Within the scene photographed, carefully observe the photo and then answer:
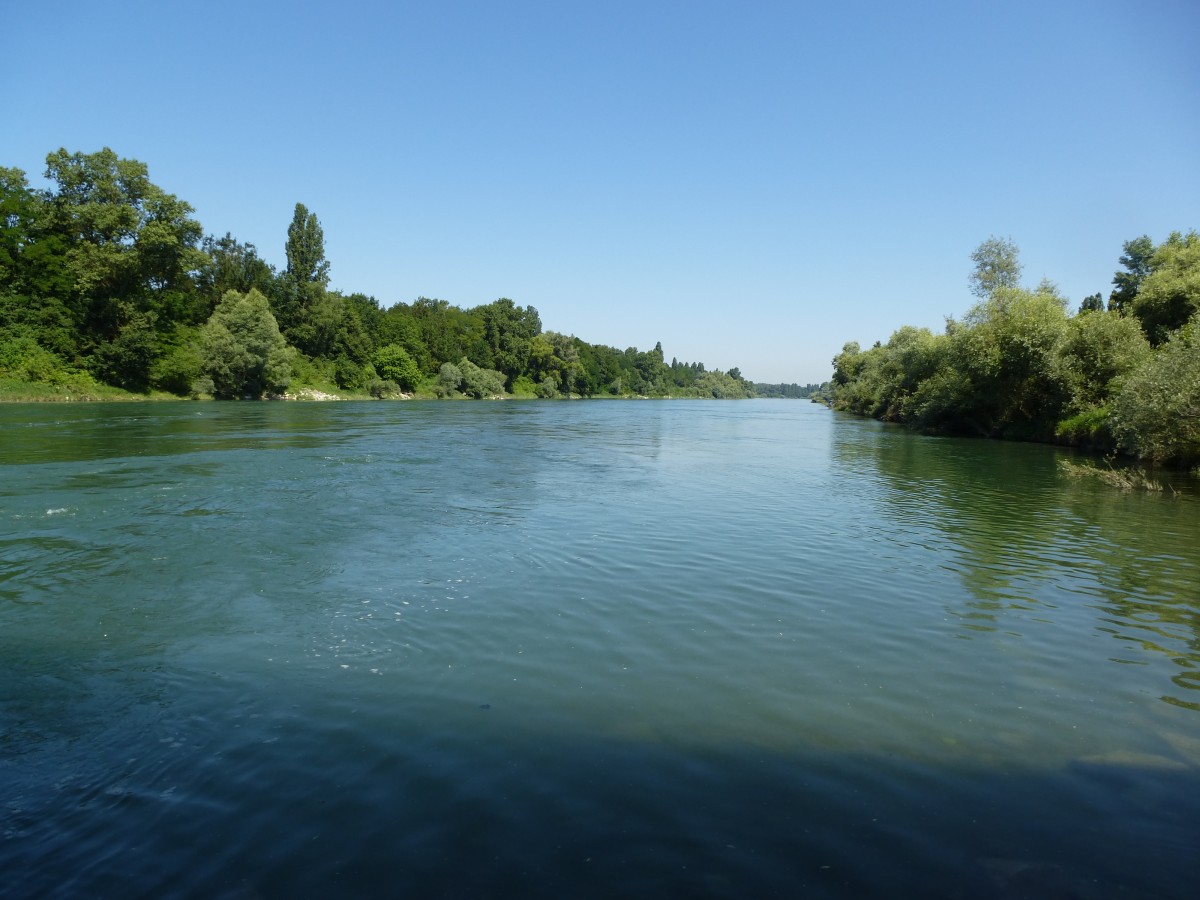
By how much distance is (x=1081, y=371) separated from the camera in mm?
37594

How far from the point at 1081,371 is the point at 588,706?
41305 mm

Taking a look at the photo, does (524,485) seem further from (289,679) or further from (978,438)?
(978,438)

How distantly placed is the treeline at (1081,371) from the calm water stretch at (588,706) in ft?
40.0

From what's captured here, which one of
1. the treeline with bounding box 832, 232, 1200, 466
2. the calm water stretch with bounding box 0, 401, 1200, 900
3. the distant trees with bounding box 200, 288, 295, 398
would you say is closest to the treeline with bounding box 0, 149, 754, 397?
the distant trees with bounding box 200, 288, 295, 398

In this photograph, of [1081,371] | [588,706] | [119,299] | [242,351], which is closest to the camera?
[588,706]

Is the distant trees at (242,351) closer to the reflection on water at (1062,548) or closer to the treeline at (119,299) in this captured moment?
the treeline at (119,299)

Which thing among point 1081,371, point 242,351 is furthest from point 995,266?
point 242,351

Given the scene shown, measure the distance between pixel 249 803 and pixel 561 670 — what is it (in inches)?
127

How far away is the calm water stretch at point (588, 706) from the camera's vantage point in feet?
14.7

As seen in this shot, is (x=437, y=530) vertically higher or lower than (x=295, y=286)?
lower

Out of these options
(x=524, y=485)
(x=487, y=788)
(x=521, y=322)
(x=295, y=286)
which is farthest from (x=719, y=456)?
(x=521, y=322)

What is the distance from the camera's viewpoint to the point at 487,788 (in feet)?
17.1

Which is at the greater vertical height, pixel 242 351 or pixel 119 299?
pixel 119 299

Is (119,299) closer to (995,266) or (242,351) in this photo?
(242,351)
